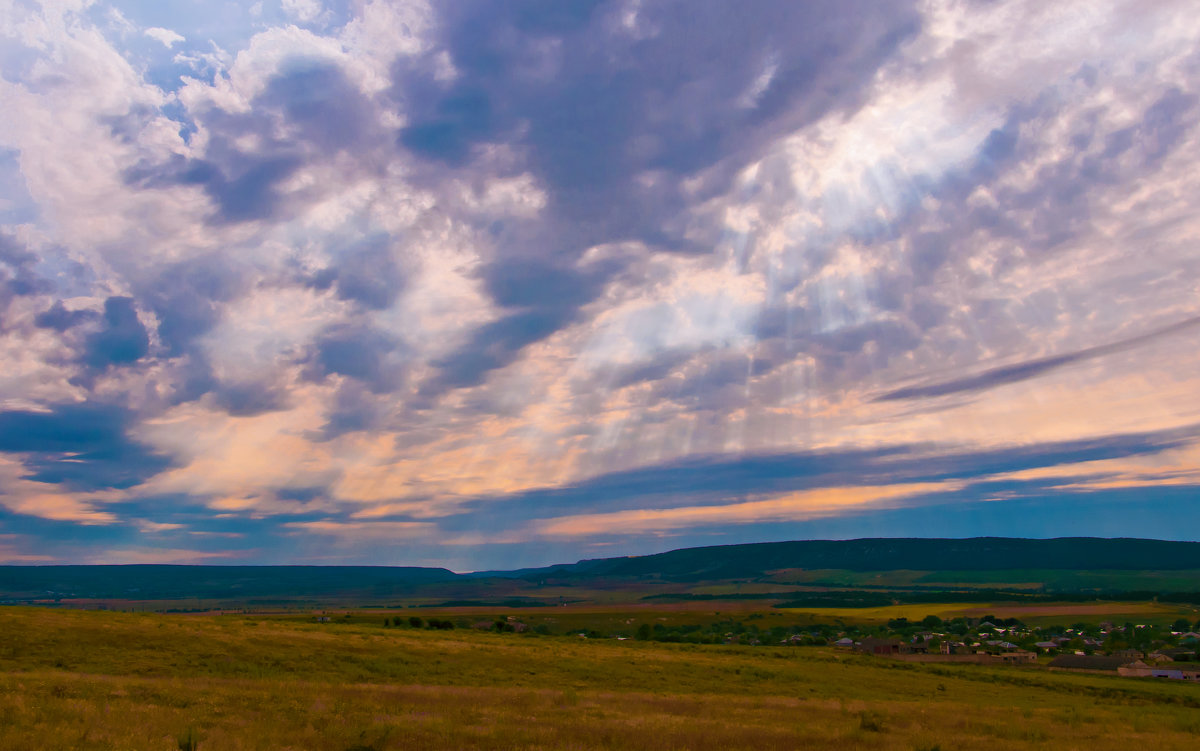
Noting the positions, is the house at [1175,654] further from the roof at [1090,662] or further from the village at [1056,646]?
the roof at [1090,662]

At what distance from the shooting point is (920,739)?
2158cm

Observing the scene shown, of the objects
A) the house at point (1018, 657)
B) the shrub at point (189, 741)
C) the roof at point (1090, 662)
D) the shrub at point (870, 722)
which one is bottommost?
the house at point (1018, 657)

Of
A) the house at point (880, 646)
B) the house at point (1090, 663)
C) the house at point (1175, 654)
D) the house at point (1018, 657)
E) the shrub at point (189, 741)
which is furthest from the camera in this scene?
the house at point (1175, 654)

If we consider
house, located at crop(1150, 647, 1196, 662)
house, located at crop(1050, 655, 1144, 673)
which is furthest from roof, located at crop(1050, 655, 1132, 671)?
house, located at crop(1150, 647, 1196, 662)

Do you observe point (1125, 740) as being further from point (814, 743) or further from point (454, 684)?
point (454, 684)

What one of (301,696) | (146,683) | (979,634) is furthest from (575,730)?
(979,634)

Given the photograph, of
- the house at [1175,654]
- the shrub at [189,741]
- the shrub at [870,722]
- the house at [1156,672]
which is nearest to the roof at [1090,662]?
the house at [1156,672]

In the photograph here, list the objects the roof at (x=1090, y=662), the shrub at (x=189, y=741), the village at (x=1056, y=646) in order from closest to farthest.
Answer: the shrub at (x=189, y=741), the roof at (x=1090, y=662), the village at (x=1056, y=646)

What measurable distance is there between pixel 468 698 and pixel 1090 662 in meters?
89.6

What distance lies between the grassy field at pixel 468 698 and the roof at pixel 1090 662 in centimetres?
3869

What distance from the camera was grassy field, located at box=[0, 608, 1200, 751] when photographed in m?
18.1

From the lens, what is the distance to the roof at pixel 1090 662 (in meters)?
85.4

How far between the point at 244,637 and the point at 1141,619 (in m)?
182

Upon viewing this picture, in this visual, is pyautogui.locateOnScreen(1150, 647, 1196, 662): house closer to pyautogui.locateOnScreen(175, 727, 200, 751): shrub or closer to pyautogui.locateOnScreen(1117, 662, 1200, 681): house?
pyautogui.locateOnScreen(1117, 662, 1200, 681): house
